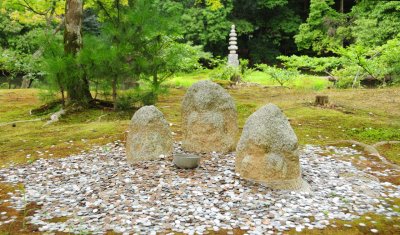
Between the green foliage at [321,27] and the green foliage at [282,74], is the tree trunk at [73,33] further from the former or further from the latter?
the green foliage at [321,27]

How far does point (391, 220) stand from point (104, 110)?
769 centimetres

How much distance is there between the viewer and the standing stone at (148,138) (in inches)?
236

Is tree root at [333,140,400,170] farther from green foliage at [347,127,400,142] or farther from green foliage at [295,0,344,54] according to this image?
green foliage at [295,0,344,54]

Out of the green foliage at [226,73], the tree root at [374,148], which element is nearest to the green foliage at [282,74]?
the green foliage at [226,73]

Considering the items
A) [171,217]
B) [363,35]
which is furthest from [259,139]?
[363,35]

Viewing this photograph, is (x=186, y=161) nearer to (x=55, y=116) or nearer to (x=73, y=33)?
(x=55, y=116)

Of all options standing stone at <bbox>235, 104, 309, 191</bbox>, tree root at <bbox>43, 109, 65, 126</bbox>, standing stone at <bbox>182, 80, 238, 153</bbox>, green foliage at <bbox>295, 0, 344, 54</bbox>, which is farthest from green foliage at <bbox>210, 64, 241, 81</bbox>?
standing stone at <bbox>235, 104, 309, 191</bbox>

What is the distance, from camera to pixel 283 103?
458 inches

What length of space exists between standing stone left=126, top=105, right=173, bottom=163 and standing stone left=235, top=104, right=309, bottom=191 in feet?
4.43

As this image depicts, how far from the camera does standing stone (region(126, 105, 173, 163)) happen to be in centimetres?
599

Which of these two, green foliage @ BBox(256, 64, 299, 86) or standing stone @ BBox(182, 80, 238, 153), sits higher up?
green foliage @ BBox(256, 64, 299, 86)

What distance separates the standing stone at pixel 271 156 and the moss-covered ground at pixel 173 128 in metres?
1.01

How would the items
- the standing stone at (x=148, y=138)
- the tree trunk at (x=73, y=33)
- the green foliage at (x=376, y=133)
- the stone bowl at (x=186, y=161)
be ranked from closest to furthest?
the stone bowl at (x=186, y=161), the standing stone at (x=148, y=138), the green foliage at (x=376, y=133), the tree trunk at (x=73, y=33)

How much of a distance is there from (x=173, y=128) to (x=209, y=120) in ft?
7.38
